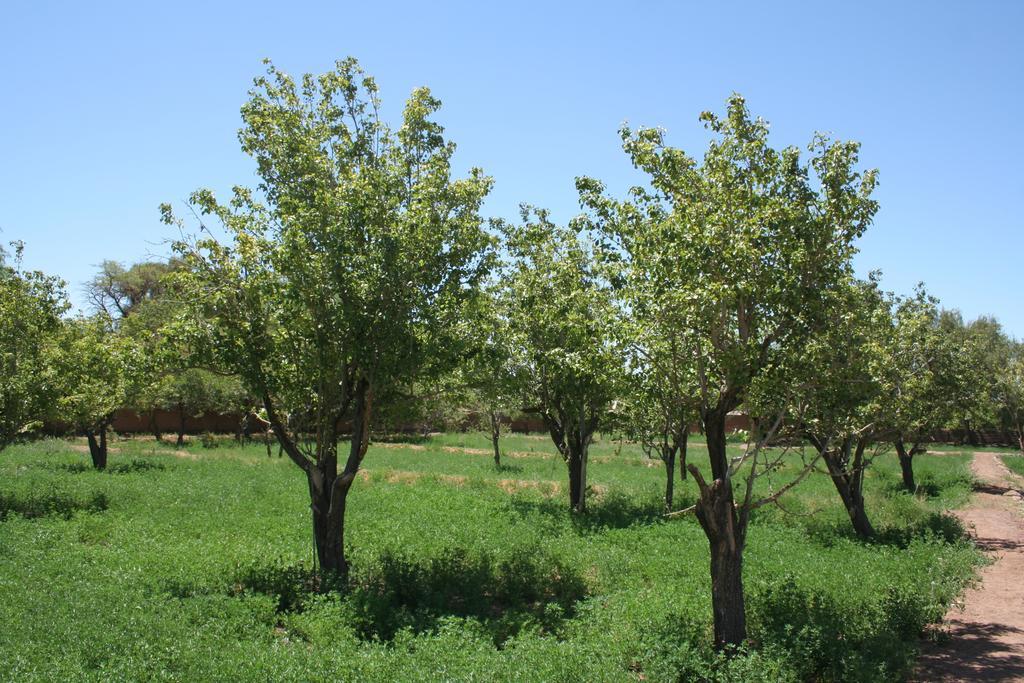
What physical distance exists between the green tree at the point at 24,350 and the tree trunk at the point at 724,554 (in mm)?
17491

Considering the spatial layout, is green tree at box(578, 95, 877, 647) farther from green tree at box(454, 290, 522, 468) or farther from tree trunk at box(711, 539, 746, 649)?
green tree at box(454, 290, 522, 468)

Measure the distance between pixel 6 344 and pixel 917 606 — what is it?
2172 centimetres

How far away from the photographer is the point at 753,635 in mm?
10562

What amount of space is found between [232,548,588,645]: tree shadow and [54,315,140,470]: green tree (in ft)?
14.9

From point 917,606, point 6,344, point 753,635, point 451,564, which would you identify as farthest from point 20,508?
point 917,606

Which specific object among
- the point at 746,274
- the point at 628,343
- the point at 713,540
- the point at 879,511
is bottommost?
the point at 879,511

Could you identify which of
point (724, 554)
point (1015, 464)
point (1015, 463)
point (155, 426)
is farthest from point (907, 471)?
point (155, 426)

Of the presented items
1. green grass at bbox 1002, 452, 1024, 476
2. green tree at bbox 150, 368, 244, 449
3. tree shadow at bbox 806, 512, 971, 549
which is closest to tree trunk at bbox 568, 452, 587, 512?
tree shadow at bbox 806, 512, 971, 549

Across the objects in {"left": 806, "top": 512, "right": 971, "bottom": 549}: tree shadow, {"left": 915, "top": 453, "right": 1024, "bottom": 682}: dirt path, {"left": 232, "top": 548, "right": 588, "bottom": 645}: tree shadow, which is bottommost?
{"left": 915, "top": 453, "right": 1024, "bottom": 682}: dirt path

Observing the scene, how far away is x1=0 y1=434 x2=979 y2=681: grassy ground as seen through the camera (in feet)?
28.6

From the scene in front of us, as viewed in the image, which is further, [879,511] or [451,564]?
[879,511]

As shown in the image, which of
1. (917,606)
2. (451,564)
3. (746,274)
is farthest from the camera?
(451,564)

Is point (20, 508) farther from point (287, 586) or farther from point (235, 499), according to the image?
point (287, 586)

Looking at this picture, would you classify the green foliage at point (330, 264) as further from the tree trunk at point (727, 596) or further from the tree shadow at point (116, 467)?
the tree shadow at point (116, 467)
